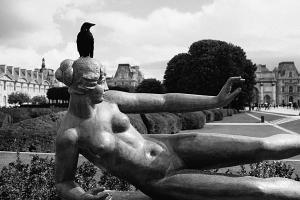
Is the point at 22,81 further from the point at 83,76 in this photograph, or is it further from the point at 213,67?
the point at 83,76

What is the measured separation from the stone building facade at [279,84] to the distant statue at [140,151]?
13251 centimetres

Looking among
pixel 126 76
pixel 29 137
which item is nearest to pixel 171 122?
pixel 29 137

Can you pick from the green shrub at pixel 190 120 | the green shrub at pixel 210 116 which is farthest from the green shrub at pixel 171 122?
the green shrub at pixel 210 116

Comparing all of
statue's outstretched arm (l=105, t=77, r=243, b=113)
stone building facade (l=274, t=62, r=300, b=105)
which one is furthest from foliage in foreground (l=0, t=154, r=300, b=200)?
stone building facade (l=274, t=62, r=300, b=105)

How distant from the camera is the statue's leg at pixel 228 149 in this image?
3.30 meters

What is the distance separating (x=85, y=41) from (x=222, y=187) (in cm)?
159

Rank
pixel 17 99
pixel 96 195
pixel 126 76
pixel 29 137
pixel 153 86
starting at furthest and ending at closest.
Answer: pixel 126 76, pixel 17 99, pixel 153 86, pixel 29 137, pixel 96 195

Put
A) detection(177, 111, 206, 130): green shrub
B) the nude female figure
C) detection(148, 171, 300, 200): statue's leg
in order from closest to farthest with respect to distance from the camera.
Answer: detection(148, 171, 300, 200): statue's leg → the nude female figure → detection(177, 111, 206, 130): green shrub

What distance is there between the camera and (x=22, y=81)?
107688 mm

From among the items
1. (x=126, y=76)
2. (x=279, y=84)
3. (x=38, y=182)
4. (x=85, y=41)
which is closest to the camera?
(x=85, y=41)

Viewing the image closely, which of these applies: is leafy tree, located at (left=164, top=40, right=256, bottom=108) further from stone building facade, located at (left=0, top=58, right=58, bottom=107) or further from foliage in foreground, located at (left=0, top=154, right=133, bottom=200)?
stone building facade, located at (left=0, top=58, right=58, bottom=107)

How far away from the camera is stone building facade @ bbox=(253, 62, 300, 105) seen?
5300 inches

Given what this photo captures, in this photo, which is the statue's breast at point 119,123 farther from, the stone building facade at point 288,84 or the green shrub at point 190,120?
the stone building facade at point 288,84

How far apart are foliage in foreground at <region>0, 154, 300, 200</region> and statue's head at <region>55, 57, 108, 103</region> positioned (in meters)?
2.51
